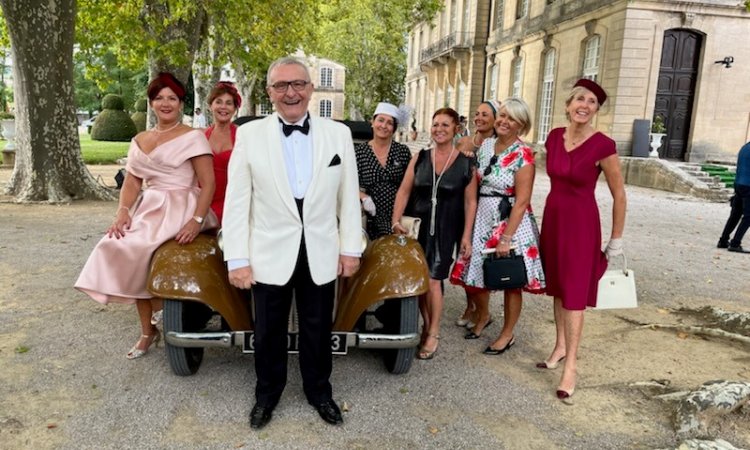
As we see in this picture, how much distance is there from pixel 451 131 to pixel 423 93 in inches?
1802

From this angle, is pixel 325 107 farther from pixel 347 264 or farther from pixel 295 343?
pixel 347 264

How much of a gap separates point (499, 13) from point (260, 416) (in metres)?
33.1

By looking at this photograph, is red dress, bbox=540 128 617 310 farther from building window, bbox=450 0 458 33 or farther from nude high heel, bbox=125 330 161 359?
building window, bbox=450 0 458 33

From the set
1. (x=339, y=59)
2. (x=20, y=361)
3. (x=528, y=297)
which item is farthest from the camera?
(x=339, y=59)

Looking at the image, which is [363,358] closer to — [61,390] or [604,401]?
[604,401]

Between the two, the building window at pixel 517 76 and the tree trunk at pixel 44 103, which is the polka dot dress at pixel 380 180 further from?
the building window at pixel 517 76

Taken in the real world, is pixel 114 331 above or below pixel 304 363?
below

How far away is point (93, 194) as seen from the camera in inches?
449

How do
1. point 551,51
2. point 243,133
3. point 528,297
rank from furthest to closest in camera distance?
1. point 551,51
2. point 528,297
3. point 243,133

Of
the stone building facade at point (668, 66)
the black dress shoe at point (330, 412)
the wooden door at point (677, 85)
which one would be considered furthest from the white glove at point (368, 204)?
the wooden door at point (677, 85)

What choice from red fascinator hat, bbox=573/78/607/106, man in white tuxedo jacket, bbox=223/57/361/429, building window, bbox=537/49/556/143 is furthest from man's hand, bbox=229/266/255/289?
building window, bbox=537/49/556/143

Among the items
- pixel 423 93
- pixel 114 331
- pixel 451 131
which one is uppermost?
pixel 423 93

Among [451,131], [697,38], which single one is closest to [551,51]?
[697,38]

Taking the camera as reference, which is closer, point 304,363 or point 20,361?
point 304,363
